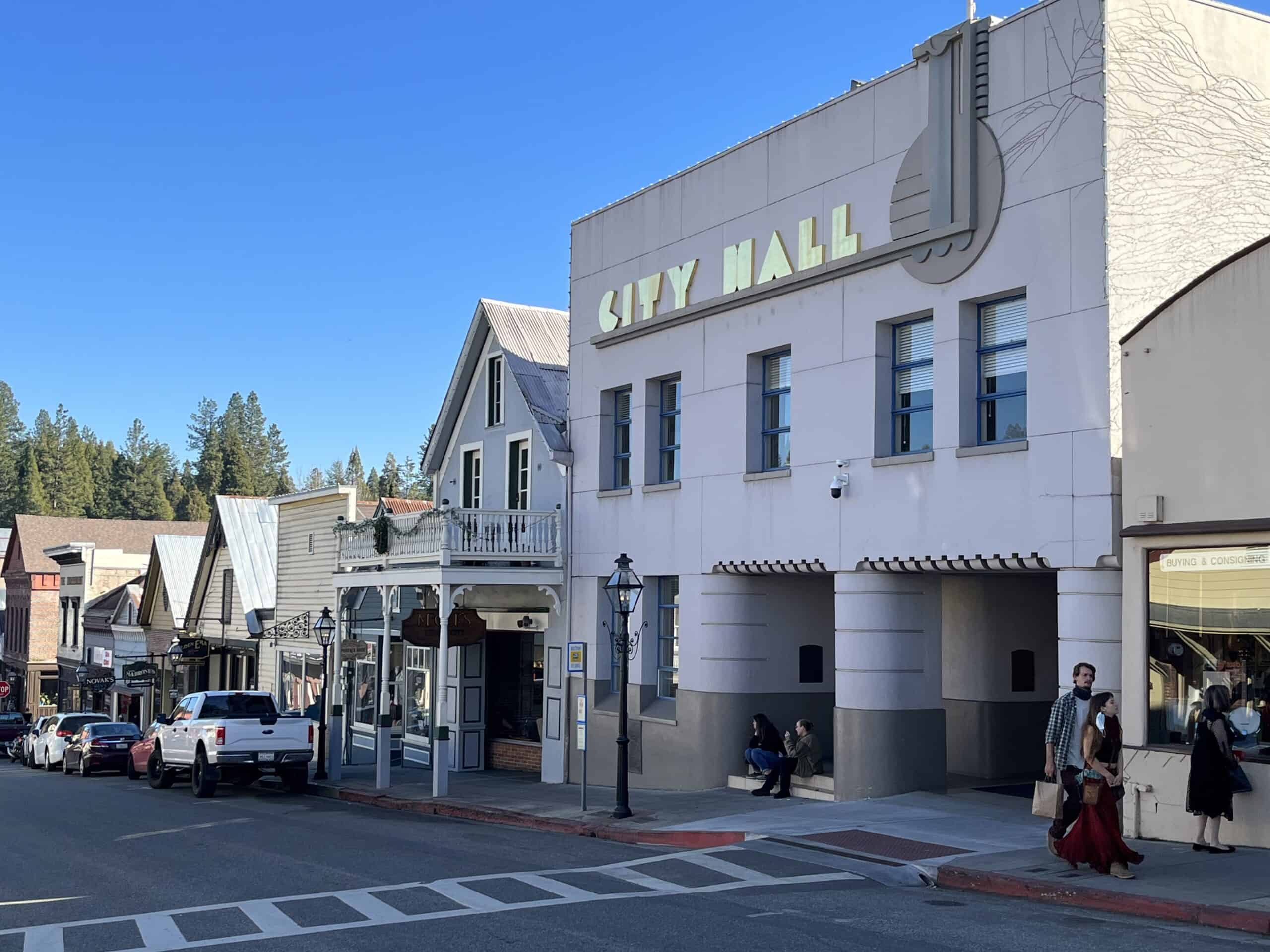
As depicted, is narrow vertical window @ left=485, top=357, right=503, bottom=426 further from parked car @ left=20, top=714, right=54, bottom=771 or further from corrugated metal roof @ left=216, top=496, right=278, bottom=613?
parked car @ left=20, top=714, right=54, bottom=771

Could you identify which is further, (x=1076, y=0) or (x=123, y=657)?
(x=123, y=657)

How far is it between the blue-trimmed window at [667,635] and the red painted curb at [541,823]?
154 inches

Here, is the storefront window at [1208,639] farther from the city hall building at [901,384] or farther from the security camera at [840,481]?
the security camera at [840,481]

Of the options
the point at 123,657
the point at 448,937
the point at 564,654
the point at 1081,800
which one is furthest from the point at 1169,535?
the point at 123,657

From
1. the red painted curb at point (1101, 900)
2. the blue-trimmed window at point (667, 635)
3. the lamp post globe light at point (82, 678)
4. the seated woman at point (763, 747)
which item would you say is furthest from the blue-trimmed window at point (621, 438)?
the lamp post globe light at point (82, 678)

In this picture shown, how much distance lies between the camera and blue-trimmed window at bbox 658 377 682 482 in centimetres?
2327

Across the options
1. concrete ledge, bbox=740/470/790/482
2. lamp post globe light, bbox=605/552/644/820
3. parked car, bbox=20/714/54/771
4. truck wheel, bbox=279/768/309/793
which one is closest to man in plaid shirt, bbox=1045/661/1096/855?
lamp post globe light, bbox=605/552/644/820

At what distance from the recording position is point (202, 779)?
80.4 feet

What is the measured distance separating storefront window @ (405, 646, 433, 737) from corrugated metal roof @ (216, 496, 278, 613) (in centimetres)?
892

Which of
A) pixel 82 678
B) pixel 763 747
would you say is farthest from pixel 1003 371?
pixel 82 678

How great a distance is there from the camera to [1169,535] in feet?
46.7

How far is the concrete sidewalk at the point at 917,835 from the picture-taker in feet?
37.2

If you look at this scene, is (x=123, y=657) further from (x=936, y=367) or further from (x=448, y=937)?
(x=448, y=937)

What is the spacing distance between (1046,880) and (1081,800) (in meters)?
0.80
